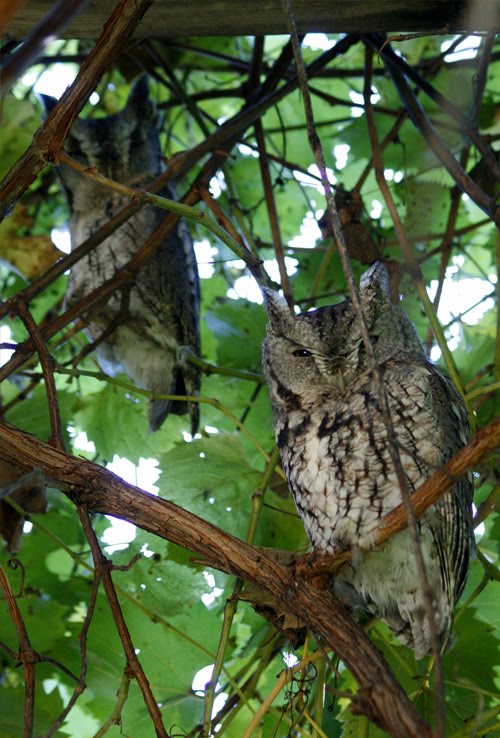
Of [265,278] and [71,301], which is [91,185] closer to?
[71,301]

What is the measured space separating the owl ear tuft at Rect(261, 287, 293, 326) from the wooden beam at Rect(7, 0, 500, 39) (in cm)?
62

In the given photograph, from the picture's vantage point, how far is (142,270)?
2.83 meters

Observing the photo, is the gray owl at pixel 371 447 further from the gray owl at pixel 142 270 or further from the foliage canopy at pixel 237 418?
the gray owl at pixel 142 270

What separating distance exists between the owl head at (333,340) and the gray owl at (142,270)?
2.39 feet

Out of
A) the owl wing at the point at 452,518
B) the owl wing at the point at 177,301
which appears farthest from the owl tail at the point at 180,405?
the owl wing at the point at 452,518

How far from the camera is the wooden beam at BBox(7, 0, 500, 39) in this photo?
1.78 m

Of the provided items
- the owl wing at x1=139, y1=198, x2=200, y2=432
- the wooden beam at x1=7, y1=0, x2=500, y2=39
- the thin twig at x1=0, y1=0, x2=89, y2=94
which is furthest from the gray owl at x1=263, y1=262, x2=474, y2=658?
the thin twig at x1=0, y1=0, x2=89, y2=94

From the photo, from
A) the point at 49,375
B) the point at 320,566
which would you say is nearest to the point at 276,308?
the point at 49,375

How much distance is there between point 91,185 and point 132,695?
1730 mm

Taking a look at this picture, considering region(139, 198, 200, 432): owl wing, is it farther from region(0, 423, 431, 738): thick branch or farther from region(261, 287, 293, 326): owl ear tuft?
region(0, 423, 431, 738): thick branch

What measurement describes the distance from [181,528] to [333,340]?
0.68m

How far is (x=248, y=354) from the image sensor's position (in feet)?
8.39

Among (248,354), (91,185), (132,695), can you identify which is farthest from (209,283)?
(132,695)

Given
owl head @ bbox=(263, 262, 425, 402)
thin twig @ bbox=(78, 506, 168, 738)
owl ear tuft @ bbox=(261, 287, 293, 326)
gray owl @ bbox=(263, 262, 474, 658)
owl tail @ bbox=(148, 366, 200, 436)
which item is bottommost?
thin twig @ bbox=(78, 506, 168, 738)
